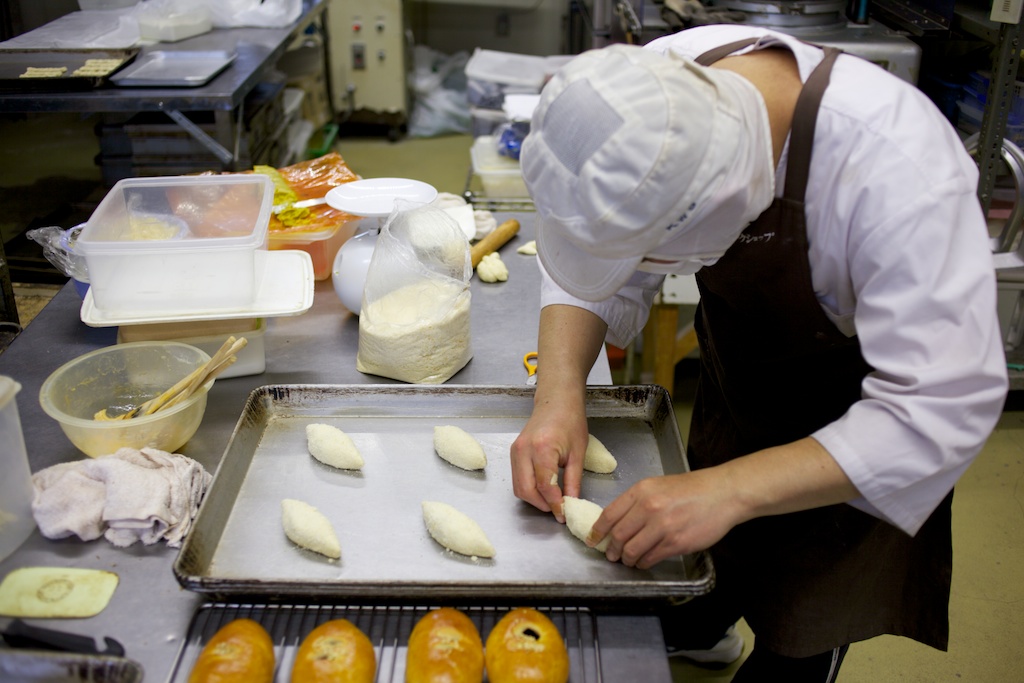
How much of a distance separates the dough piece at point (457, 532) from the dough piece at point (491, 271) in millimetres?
937

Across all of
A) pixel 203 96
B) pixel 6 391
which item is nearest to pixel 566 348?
pixel 6 391

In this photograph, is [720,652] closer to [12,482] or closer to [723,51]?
[723,51]

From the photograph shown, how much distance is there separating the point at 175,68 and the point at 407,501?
8.04ft

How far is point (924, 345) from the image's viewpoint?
3.41 feet

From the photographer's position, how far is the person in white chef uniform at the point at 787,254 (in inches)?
37.9

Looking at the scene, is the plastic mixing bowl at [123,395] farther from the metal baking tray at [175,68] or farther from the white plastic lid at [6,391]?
the metal baking tray at [175,68]

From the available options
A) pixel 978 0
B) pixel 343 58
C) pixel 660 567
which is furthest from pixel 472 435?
pixel 343 58

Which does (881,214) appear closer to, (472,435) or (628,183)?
(628,183)

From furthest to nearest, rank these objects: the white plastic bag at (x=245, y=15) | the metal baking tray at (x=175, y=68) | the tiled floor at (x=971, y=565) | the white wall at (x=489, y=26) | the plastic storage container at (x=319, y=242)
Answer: the white wall at (x=489, y=26), the white plastic bag at (x=245, y=15), the metal baking tray at (x=175, y=68), the tiled floor at (x=971, y=565), the plastic storage container at (x=319, y=242)

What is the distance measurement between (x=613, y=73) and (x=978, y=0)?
2.67 m

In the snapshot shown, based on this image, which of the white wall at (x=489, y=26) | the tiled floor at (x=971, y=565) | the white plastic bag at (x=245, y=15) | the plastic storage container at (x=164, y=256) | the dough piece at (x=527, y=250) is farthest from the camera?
the white wall at (x=489, y=26)

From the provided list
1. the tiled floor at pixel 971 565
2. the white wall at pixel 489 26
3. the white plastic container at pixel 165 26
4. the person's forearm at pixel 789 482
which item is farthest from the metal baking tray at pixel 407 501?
the white wall at pixel 489 26

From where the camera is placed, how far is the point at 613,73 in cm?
97

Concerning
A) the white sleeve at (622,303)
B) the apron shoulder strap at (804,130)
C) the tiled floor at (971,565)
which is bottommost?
the tiled floor at (971,565)
